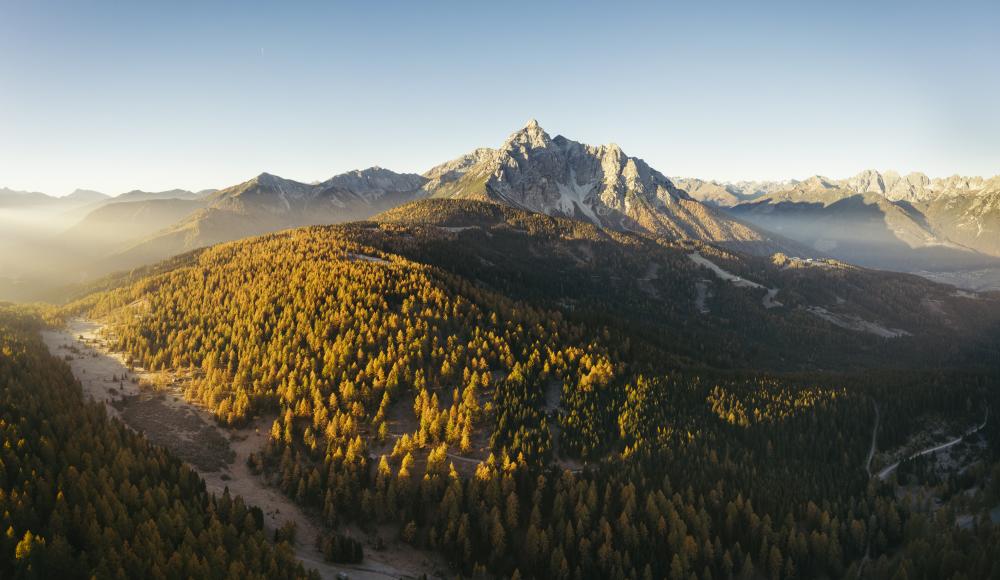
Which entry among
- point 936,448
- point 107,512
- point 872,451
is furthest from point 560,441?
point 936,448

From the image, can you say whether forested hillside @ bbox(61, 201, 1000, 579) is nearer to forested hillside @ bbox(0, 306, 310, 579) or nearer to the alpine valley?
the alpine valley

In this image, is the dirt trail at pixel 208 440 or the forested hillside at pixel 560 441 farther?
the forested hillside at pixel 560 441

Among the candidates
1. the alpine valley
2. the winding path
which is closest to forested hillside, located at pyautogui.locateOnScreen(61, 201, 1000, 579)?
the alpine valley

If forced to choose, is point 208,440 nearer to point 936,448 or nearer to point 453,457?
point 453,457

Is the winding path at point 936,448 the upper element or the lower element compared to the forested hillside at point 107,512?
lower

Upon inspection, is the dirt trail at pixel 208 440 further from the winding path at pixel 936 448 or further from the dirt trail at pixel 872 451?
the winding path at pixel 936 448

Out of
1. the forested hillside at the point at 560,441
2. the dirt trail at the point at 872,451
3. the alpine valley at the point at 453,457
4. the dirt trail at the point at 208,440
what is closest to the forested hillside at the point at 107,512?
the alpine valley at the point at 453,457

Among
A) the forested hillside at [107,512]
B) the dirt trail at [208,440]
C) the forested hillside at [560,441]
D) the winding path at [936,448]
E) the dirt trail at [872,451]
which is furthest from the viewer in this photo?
the dirt trail at [872,451]
